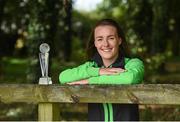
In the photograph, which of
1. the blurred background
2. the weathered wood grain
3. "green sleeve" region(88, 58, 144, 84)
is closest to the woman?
"green sleeve" region(88, 58, 144, 84)

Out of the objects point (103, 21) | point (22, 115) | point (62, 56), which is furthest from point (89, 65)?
point (62, 56)

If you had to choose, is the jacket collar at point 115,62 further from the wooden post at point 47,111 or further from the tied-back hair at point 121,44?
the wooden post at point 47,111

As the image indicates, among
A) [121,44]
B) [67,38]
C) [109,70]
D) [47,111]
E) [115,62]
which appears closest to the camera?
[47,111]

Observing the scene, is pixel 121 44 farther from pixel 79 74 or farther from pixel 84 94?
pixel 84 94

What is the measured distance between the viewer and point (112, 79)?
321cm

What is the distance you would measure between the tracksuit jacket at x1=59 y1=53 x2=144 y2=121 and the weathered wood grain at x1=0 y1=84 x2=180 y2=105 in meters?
0.19

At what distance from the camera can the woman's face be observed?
10.9 ft

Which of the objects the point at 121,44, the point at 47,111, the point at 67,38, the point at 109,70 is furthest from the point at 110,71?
the point at 67,38

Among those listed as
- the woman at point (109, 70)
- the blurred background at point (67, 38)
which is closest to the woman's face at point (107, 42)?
the woman at point (109, 70)

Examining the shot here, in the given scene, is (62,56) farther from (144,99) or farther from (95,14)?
(144,99)

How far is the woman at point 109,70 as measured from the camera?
320cm

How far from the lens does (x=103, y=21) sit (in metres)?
3.38

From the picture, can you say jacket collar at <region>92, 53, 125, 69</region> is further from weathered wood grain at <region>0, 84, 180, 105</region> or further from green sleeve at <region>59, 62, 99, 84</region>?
weathered wood grain at <region>0, 84, 180, 105</region>

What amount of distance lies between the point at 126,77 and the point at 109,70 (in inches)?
5.6
